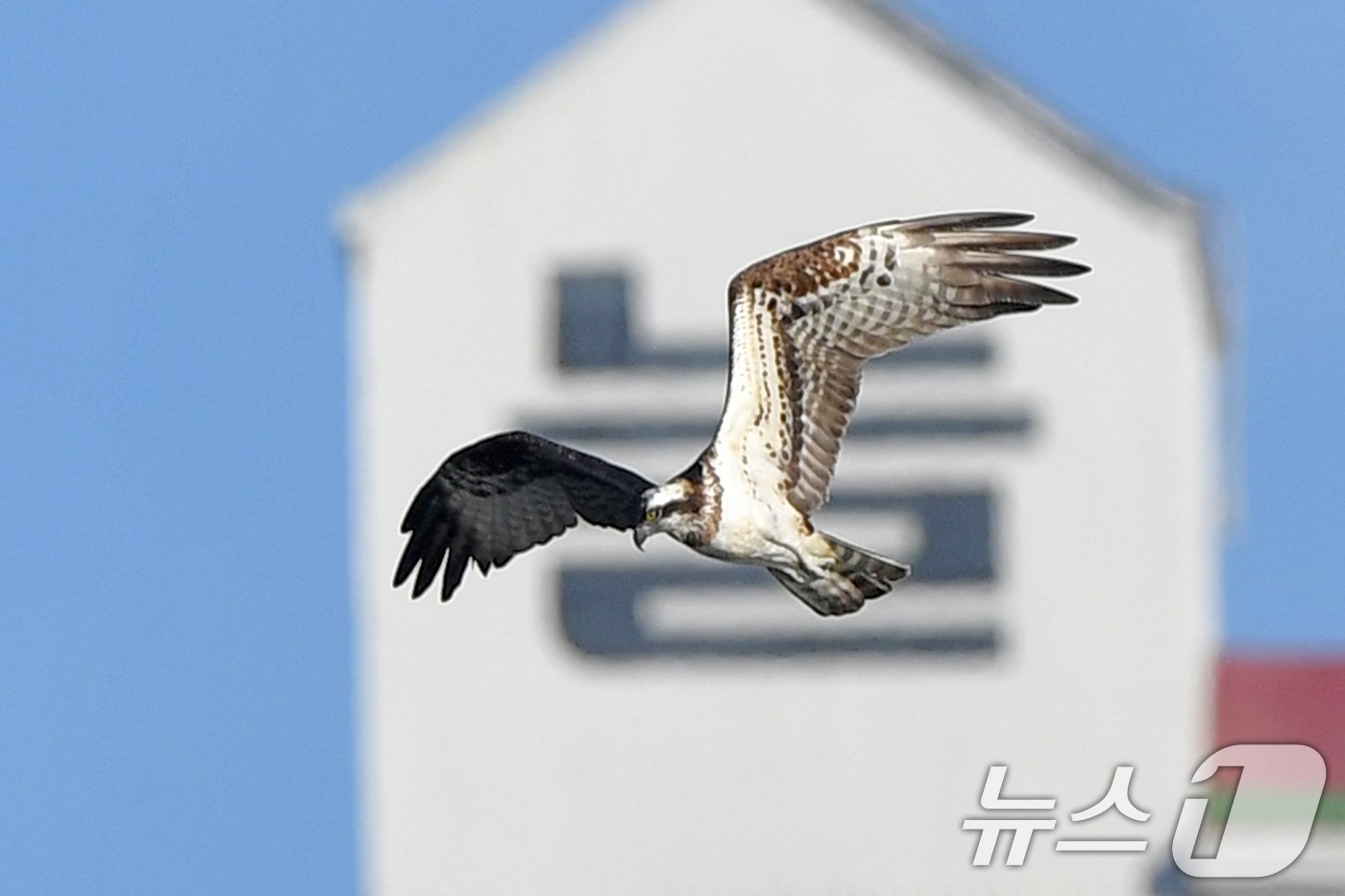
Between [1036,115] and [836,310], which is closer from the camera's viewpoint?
[836,310]

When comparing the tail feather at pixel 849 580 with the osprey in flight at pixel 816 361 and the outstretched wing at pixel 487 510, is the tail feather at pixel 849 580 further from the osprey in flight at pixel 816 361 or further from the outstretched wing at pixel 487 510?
the outstretched wing at pixel 487 510

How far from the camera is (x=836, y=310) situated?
46.8ft

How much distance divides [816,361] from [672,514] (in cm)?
67

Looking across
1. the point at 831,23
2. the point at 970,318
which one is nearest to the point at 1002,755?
the point at 831,23

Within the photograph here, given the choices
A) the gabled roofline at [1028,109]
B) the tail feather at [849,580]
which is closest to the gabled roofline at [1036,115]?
the gabled roofline at [1028,109]

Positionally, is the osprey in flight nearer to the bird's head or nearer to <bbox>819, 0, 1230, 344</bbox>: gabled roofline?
the bird's head

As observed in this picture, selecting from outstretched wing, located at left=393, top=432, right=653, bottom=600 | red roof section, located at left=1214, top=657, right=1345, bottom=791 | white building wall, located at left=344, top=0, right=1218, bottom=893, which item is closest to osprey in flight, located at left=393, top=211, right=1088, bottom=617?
outstretched wing, located at left=393, top=432, right=653, bottom=600

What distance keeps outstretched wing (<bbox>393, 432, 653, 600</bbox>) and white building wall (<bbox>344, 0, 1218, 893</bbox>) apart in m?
16.0

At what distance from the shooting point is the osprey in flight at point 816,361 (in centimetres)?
1409

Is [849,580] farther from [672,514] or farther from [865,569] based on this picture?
[672,514]

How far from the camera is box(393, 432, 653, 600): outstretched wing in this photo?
603 inches

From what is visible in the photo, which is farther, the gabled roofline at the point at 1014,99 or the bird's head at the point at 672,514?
the gabled roofline at the point at 1014,99

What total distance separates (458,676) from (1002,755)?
4.01 m

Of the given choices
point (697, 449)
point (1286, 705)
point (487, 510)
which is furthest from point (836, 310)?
point (697, 449)
